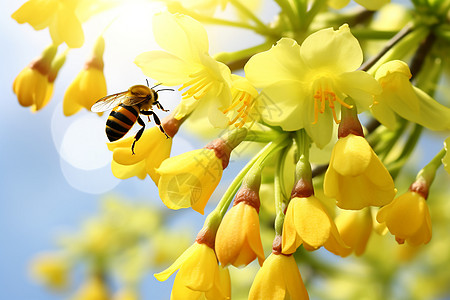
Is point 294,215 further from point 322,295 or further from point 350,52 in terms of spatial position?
point 322,295

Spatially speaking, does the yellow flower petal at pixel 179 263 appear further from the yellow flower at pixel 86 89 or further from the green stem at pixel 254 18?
the green stem at pixel 254 18

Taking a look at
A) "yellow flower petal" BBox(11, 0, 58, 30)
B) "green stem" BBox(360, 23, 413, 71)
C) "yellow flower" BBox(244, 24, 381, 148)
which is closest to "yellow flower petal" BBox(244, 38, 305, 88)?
"yellow flower" BBox(244, 24, 381, 148)

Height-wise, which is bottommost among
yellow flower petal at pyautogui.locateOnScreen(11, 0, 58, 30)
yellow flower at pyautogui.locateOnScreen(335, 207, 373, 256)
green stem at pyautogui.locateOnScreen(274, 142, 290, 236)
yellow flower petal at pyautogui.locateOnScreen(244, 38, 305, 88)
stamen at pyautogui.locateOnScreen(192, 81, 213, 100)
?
yellow flower at pyautogui.locateOnScreen(335, 207, 373, 256)

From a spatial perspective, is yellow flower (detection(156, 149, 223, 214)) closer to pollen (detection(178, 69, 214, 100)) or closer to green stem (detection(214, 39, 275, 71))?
pollen (detection(178, 69, 214, 100))

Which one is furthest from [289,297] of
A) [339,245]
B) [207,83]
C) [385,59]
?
[385,59]

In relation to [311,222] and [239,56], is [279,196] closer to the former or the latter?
[311,222]

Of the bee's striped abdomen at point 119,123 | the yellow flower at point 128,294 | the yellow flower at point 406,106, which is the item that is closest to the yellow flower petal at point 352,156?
the yellow flower at point 406,106
